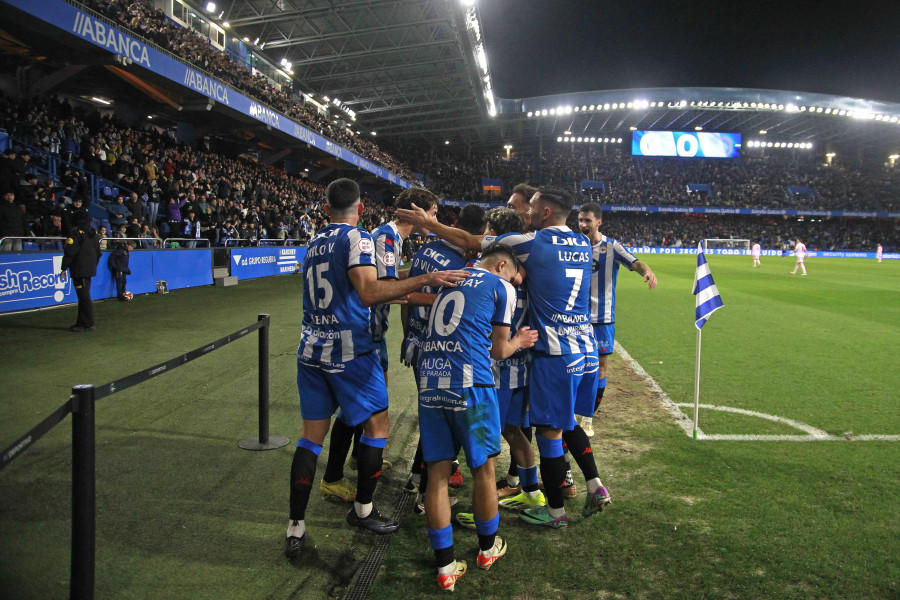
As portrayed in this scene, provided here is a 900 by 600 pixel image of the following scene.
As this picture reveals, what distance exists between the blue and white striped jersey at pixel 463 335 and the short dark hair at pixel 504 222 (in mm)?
784

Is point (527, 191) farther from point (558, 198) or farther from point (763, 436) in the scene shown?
point (763, 436)

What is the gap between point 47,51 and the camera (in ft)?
50.1

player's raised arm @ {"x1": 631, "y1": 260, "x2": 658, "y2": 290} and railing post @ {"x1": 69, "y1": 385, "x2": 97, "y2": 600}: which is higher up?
player's raised arm @ {"x1": 631, "y1": 260, "x2": 658, "y2": 290}

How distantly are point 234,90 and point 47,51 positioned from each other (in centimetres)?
641

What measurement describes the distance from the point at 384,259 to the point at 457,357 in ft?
3.62

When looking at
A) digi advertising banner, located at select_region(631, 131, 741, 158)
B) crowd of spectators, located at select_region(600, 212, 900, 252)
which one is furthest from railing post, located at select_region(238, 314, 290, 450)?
digi advertising banner, located at select_region(631, 131, 741, 158)

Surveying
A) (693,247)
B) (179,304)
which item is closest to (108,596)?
(179,304)

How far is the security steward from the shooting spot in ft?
30.8

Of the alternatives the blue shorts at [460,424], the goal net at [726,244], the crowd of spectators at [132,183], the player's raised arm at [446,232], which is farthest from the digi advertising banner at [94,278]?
the goal net at [726,244]

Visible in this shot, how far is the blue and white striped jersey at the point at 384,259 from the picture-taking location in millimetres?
3717

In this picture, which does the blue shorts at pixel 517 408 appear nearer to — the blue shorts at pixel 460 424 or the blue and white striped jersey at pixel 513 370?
the blue and white striped jersey at pixel 513 370

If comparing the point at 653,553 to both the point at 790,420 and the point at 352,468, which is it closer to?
the point at 352,468

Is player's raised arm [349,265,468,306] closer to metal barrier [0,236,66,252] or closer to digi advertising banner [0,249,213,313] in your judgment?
metal barrier [0,236,66,252]

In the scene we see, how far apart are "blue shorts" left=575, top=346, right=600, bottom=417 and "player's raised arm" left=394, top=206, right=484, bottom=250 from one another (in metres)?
1.17
